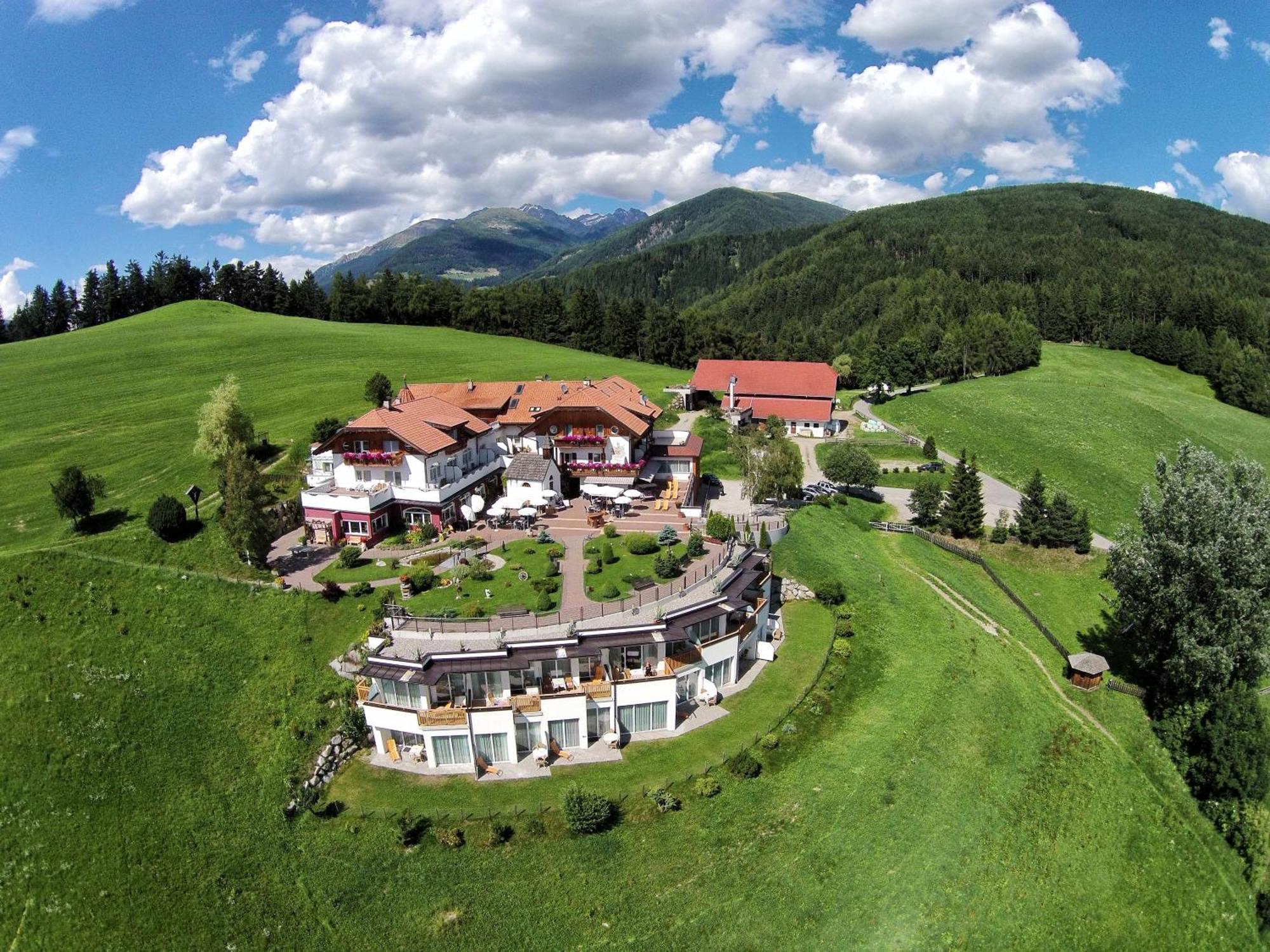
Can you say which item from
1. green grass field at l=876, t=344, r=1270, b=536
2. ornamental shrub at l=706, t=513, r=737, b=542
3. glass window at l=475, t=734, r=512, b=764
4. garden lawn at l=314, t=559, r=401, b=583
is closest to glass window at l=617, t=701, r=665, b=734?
glass window at l=475, t=734, r=512, b=764

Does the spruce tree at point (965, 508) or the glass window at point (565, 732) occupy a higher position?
the spruce tree at point (965, 508)

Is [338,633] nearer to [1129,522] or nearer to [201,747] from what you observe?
[201,747]

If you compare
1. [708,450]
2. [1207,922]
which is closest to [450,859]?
[1207,922]

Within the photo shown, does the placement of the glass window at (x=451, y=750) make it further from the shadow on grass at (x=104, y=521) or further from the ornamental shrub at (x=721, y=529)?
the shadow on grass at (x=104, y=521)

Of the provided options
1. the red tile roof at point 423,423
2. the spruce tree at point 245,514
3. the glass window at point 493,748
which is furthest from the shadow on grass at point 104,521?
the glass window at point 493,748

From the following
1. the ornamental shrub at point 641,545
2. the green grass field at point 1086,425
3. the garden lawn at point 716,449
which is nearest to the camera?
the ornamental shrub at point 641,545

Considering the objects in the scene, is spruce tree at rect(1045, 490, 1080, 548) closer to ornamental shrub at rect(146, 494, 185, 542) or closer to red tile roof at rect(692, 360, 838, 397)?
red tile roof at rect(692, 360, 838, 397)

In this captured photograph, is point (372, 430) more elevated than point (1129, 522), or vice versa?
point (372, 430)
